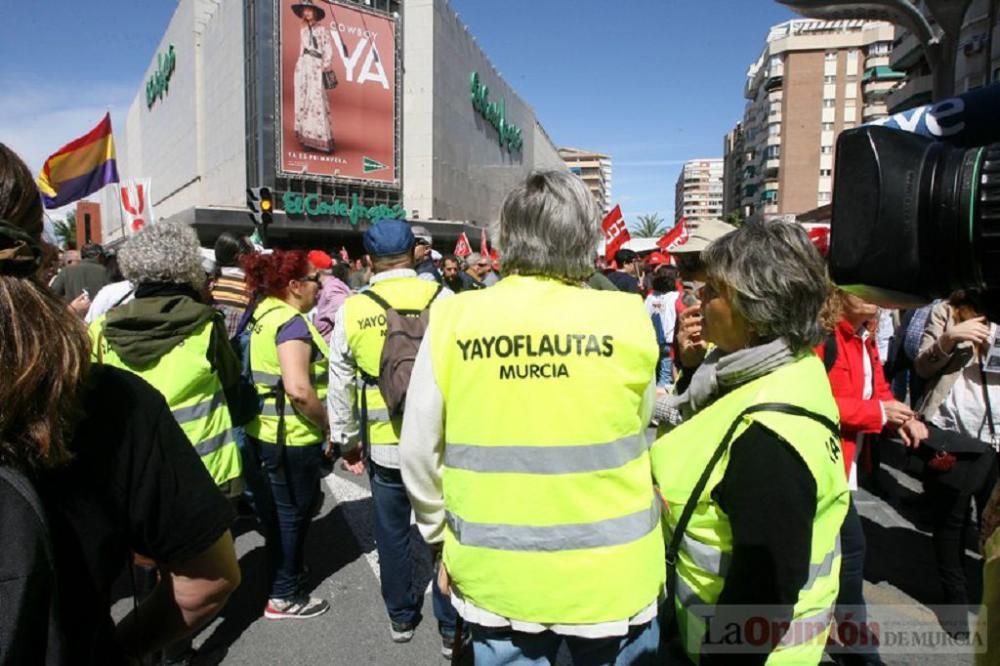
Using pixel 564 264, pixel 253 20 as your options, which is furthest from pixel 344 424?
pixel 253 20

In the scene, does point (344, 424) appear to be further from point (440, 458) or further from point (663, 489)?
point (663, 489)

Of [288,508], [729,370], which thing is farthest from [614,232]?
[729,370]

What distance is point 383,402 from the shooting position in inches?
120

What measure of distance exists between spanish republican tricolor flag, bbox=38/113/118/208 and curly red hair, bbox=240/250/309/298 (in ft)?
21.7

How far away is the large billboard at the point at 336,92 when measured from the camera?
94.6 feet

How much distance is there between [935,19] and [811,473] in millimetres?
8550

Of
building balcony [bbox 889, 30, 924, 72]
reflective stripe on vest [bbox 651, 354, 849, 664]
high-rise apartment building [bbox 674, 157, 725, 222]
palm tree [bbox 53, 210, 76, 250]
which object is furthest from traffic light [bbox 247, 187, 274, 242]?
high-rise apartment building [bbox 674, 157, 725, 222]

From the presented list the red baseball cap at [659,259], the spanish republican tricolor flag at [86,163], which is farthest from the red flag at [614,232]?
the spanish republican tricolor flag at [86,163]

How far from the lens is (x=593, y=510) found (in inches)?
65.6

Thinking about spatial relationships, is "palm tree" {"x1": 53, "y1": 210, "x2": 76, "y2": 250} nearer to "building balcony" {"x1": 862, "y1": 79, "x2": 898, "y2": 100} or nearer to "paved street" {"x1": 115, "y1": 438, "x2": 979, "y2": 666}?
"paved street" {"x1": 115, "y1": 438, "x2": 979, "y2": 666}

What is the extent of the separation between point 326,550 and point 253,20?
29.5 meters

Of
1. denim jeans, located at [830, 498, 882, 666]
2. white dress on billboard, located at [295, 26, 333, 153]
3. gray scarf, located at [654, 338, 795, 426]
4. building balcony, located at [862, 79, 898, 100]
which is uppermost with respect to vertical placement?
building balcony, located at [862, 79, 898, 100]

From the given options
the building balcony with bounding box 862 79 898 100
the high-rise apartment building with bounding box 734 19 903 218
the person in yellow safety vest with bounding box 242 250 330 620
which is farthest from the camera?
the high-rise apartment building with bounding box 734 19 903 218

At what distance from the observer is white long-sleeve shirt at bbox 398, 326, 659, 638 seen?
170 centimetres
